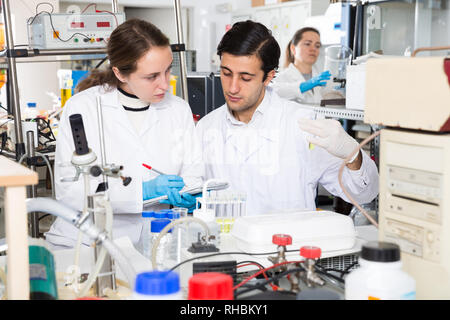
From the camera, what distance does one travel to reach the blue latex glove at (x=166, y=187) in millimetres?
1795

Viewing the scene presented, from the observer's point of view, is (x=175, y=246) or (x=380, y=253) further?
(x=175, y=246)

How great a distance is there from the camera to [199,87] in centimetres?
331

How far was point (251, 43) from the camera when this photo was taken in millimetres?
1952

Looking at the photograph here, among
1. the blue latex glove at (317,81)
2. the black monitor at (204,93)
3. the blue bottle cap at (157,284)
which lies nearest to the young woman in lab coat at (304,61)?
the blue latex glove at (317,81)

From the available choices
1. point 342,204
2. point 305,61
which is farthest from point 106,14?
point 305,61

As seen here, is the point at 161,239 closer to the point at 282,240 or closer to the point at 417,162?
the point at 282,240

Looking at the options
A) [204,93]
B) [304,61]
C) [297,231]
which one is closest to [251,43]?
[297,231]

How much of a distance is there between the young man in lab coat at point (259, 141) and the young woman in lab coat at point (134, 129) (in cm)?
14

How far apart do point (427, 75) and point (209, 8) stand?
25.0ft

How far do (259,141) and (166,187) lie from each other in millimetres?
451

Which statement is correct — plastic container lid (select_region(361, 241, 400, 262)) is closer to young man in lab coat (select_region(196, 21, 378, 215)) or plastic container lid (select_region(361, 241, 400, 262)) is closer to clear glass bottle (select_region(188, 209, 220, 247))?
clear glass bottle (select_region(188, 209, 220, 247))

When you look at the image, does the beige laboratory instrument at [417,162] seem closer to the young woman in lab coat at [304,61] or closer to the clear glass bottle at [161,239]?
the clear glass bottle at [161,239]
